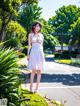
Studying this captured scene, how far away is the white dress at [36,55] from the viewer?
9.75m

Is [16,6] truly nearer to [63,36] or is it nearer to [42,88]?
[42,88]

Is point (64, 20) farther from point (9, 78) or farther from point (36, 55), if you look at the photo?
point (9, 78)

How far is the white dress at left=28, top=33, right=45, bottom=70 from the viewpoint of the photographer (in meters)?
9.75

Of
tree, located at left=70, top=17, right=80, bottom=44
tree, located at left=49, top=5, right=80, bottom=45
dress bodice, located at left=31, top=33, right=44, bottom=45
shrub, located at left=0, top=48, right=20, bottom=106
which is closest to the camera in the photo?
shrub, located at left=0, top=48, right=20, bottom=106

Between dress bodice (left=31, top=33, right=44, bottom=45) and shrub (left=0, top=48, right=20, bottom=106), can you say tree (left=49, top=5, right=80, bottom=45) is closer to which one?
dress bodice (left=31, top=33, right=44, bottom=45)

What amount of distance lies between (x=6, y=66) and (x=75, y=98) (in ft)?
17.1

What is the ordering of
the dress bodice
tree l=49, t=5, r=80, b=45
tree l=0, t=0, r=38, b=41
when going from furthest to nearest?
tree l=49, t=5, r=80, b=45
tree l=0, t=0, r=38, b=41
the dress bodice

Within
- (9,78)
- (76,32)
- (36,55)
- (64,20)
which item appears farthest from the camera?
(64,20)

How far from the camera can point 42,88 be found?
14.5 metres

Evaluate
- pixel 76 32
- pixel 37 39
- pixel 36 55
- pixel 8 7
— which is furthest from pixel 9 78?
pixel 76 32

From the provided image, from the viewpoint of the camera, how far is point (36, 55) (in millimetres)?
9805

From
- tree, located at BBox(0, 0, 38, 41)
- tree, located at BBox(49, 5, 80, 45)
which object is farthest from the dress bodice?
tree, located at BBox(49, 5, 80, 45)

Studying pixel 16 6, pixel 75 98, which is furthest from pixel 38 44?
pixel 16 6

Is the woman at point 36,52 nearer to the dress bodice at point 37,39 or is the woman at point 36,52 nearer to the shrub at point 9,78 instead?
the dress bodice at point 37,39
